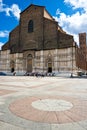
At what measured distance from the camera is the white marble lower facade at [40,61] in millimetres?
36722

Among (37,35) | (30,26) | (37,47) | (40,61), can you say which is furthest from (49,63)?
(30,26)

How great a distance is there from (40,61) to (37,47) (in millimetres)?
4605

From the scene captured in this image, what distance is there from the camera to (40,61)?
41.1 m

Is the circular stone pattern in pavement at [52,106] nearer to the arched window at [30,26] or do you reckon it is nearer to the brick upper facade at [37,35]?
the brick upper facade at [37,35]

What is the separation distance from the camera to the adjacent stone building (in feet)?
124

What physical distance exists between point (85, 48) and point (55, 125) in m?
73.4

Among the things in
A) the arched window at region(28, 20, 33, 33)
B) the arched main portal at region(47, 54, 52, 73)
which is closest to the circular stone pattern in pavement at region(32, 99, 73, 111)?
the arched main portal at region(47, 54, 52, 73)

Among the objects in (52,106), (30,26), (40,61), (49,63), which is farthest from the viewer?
(30,26)

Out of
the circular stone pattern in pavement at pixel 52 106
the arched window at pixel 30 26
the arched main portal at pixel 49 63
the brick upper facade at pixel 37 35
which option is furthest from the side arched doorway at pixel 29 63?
the circular stone pattern in pavement at pixel 52 106

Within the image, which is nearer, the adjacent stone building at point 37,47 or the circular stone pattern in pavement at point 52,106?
the circular stone pattern in pavement at point 52,106

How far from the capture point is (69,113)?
4.52 meters

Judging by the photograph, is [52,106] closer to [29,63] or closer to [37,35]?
[29,63]

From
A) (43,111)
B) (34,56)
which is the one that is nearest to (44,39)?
(34,56)

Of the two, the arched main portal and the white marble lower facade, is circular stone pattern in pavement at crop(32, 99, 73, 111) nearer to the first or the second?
the white marble lower facade
